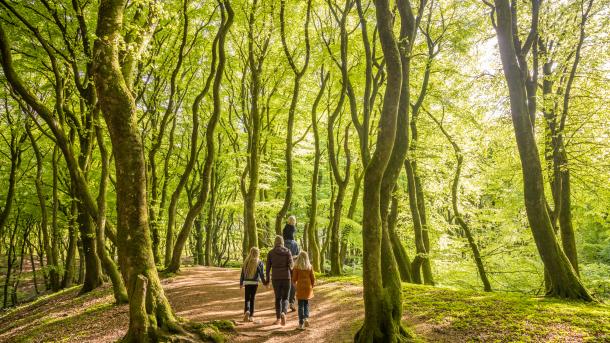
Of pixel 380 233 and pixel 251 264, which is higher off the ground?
pixel 380 233

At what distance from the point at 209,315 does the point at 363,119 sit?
26.4 ft

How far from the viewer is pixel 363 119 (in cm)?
1303

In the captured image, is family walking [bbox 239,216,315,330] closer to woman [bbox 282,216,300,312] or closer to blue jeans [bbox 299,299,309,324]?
blue jeans [bbox 299,299,309,324]

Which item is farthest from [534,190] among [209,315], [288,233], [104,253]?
[104,253]

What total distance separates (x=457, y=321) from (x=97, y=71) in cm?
886

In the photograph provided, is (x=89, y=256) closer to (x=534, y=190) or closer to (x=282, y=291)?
(x=282, y=291)

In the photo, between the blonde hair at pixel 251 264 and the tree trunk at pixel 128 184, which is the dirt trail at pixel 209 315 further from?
the tree trunk at pixel 128 184

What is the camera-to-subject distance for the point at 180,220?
35906 mm

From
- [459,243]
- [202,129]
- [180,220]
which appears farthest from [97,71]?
[180,220]

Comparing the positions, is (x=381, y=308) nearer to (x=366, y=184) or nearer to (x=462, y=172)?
(x=366, y=184)

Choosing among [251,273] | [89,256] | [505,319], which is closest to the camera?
[505,319]

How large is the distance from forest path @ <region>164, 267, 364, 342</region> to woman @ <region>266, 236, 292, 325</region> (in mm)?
484

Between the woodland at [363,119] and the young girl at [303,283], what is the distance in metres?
1.16

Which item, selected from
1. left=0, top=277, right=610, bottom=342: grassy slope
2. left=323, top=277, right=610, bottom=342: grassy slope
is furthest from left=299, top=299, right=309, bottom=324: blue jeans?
left=323, top=277, right=610, bottom=342: grassy slope
